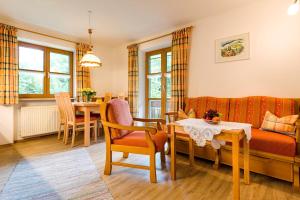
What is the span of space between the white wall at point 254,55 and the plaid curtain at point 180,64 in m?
0.14

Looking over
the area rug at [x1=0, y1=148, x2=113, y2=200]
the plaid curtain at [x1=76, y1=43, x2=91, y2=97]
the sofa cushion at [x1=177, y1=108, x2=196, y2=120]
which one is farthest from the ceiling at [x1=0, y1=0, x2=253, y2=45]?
the area rug at [x1=0, y1=148, x2=113, y2=200]

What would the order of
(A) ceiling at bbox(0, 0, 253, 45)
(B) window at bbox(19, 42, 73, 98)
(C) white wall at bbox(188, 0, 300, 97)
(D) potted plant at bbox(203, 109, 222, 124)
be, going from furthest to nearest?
(B) window at bbox(19, 42, 73, 98), (A) ceiling at bbox(0, 0, 253, 45), (C) white wall at bbox(188, 0, 300, 97), (D) potted plant at bbox(203, 109, 222, 124)

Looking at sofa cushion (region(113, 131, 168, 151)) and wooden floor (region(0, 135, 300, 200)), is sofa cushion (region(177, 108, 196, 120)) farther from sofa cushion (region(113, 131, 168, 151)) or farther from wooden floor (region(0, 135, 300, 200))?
sofa cushion (region(113, 131, 168, 151))

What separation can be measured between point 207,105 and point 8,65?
3.80 meters

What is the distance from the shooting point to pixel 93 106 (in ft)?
10.8

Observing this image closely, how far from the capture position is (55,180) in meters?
1.94

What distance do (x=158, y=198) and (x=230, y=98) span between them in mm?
2058

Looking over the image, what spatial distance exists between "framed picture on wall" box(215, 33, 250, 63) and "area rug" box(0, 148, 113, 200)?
279 centimetres

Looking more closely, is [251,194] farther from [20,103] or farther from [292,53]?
[20,103]

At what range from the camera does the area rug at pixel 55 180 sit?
1.65 meters

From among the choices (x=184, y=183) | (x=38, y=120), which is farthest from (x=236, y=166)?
(x=38, y=120)

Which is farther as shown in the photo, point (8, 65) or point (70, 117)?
point (70, 117)

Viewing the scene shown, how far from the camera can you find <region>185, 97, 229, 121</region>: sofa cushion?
2836 millimetres

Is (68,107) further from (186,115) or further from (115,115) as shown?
(186,115)
